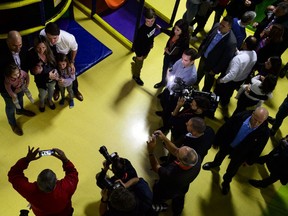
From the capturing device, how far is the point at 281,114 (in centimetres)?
483

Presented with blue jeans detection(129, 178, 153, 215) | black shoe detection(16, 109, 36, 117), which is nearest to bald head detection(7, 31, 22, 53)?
black shoe detection(16, 109, 36, 117)

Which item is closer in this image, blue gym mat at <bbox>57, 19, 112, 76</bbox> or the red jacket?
the red jacket

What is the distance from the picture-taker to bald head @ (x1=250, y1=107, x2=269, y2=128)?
3484 millimetres

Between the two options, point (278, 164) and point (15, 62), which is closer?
point (15, 62)

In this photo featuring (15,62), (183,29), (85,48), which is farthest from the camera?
(85,48)

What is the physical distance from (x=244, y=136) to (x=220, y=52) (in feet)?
4.32

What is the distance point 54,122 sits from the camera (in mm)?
4691

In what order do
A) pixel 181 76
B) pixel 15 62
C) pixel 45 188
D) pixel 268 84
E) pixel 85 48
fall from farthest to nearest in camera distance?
pixel 85 48
pixel 181 76
pixel 268 84
pixel 15 62
pixel 45 188

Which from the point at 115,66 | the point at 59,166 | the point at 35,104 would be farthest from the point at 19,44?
the point at 115,66

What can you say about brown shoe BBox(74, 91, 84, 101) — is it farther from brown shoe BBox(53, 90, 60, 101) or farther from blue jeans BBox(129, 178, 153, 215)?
blue jeans BBox(129, 178, 153, 215)

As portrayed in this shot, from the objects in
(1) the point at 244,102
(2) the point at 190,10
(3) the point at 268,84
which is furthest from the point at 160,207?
(2) the point at 190,10

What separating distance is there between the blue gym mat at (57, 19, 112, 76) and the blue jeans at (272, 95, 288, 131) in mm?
2973

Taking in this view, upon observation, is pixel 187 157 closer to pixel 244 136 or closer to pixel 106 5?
pixel 244 136

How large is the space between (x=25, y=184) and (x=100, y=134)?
77.1 inches
